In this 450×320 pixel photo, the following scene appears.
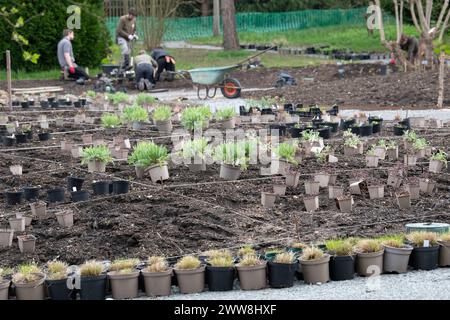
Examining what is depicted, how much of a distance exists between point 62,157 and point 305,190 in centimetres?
347

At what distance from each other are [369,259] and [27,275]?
2.21 metres

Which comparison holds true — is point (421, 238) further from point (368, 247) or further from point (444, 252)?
point (368, 247)

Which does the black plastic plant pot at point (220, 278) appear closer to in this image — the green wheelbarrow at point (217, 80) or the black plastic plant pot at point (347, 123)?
the black plastic plant pot at point (347, 123)

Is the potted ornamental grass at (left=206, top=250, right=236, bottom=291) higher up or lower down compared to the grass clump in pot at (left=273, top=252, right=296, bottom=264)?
lower down

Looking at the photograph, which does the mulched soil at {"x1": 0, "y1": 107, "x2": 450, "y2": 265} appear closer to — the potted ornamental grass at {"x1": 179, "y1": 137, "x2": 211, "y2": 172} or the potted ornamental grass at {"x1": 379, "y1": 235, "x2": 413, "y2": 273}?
the potted ornamental grass at {"x1": 179, "y1": 137, "x2": 211, "y2": 172}

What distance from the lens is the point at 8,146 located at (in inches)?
475

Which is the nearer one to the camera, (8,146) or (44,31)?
(8,146)

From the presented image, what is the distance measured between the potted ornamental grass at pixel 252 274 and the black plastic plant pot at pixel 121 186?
2717mm

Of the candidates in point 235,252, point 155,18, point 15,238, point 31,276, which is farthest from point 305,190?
point 155,18

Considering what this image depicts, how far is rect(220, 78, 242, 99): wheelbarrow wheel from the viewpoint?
19.3m

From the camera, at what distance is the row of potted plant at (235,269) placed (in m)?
6.03

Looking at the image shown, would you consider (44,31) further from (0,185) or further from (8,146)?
(0,185)

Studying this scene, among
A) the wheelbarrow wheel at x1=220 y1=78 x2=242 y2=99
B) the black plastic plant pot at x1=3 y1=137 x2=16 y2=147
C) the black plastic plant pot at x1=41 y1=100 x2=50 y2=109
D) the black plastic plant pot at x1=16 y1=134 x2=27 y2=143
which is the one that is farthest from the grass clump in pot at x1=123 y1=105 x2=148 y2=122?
the wheelbarrow wheel at x1=220 y1=78 x2=242 y2=99

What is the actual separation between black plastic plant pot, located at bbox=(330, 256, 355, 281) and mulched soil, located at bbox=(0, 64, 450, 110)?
10.3 m
